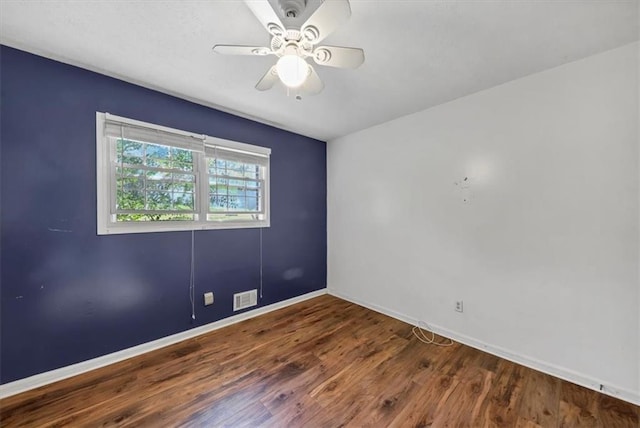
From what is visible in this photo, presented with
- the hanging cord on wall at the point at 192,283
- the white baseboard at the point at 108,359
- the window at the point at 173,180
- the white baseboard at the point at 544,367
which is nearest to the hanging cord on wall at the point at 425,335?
the white baseboard at the point at 544,367

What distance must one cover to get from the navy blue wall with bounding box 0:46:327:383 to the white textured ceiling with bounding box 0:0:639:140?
0.73 feet

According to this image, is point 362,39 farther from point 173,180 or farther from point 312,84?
point 173,180

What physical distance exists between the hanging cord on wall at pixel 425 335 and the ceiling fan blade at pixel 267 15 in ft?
9.14

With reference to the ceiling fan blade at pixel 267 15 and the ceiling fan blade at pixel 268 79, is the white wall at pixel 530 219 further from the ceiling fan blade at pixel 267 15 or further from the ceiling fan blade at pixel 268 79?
the ceiling fan blade at pixel 267 15

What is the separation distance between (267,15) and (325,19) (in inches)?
10.8

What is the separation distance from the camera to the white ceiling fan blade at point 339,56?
4.35 feet

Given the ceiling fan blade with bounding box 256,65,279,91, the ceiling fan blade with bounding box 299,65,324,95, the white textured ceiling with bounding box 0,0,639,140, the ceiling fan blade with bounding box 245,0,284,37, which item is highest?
the white textured ceiling with bounding box 0,0,639,140

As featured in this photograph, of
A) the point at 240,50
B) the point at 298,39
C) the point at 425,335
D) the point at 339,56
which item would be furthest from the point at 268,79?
the point at 425,335

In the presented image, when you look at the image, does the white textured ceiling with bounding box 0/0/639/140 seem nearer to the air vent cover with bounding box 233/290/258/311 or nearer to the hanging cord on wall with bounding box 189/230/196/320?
the hanging cord on wall with bounding box 189/230/196/320

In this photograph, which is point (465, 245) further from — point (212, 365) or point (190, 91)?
point (190, 91)

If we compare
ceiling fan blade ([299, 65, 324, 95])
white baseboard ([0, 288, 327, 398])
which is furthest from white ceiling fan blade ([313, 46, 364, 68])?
white baseboard ([0, 288, 327, 398])

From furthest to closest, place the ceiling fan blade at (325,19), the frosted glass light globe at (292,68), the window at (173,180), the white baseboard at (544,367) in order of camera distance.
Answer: the window at (173,180)
the white baseboard at (544,367)
the frosted glass light globe at (292,68)
the ceiling fan blade at (325,19)

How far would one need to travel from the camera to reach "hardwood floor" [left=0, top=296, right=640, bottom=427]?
60.3 inches

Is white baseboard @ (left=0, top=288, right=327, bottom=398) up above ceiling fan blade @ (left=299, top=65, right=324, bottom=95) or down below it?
below
